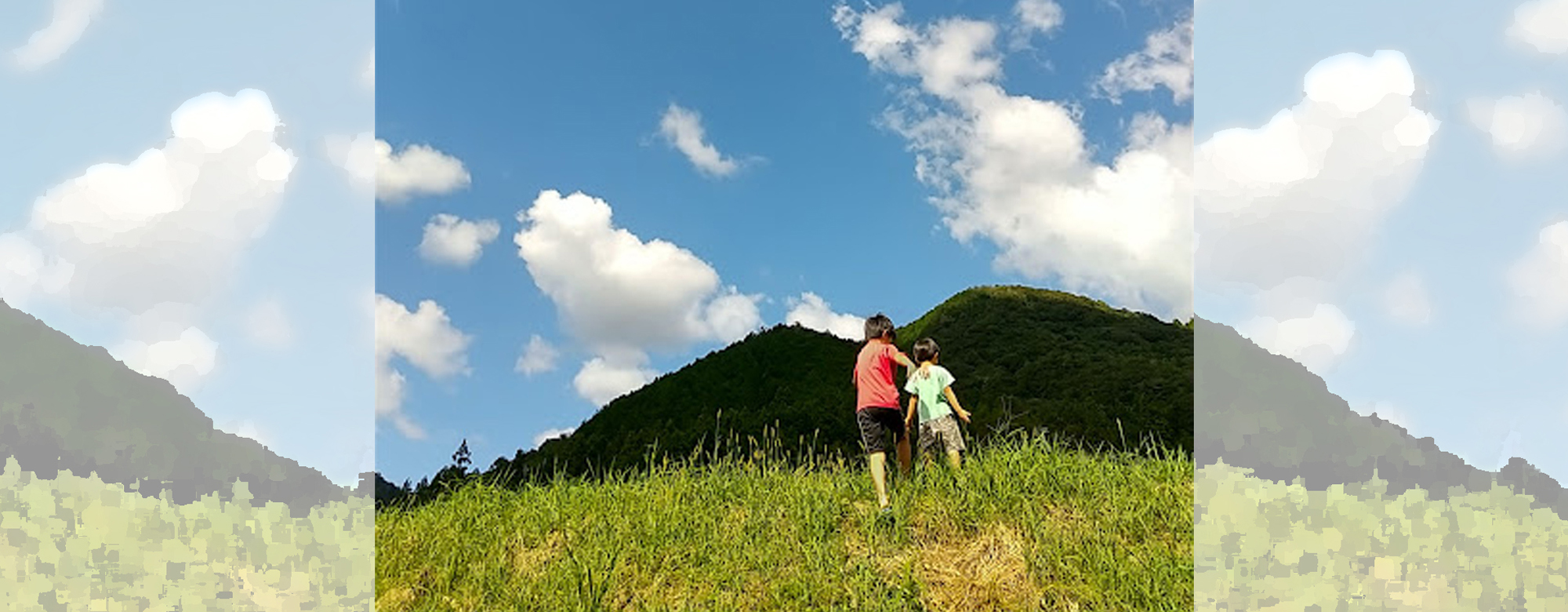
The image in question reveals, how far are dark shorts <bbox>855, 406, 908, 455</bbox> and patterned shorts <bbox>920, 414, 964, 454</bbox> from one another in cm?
27

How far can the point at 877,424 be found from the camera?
27.2 ft

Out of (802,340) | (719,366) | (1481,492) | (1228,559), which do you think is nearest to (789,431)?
(719,366)

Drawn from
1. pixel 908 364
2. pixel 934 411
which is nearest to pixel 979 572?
pixel 934 411

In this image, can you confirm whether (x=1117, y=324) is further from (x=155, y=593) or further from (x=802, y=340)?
(x=155, y=593)

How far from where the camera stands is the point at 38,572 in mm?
8875

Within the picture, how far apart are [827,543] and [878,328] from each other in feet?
6.12

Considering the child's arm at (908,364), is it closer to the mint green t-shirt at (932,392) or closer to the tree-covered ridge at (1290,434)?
the mint green t-shirt at (932,392)

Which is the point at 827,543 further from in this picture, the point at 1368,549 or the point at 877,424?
the point at 1368,549

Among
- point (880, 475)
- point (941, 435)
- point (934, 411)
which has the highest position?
point (934, 411)

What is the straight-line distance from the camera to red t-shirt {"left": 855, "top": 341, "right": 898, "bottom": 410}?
27.3 ft

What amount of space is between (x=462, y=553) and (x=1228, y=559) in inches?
233

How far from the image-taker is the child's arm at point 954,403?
7.98 m

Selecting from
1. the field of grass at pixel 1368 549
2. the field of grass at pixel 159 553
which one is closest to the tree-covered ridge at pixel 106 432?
the field of grass at pixel 159 553

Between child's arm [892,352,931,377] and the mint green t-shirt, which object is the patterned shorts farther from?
child's arm [892,352,931,377]
